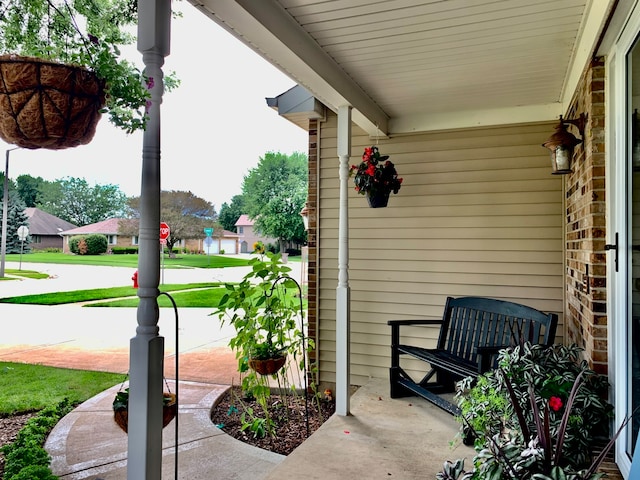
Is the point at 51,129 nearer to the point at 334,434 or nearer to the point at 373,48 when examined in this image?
the point at 373,48

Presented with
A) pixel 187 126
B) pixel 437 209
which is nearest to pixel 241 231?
pixel 187 126

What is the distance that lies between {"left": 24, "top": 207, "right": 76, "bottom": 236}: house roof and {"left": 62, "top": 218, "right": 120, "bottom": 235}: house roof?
16 centimetres

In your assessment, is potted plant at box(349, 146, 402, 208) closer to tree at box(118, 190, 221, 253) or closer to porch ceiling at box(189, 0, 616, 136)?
porch ceiling at box(189, 0, 616, 136)

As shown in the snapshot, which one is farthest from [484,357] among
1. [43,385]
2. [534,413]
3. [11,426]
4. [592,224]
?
[43,385]

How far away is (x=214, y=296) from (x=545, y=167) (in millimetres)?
10349

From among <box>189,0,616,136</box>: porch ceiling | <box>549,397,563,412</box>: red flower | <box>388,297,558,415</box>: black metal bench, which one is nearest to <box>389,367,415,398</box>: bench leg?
<box>388,297,558,415</box>: black metal bench

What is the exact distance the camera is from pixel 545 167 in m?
3.60

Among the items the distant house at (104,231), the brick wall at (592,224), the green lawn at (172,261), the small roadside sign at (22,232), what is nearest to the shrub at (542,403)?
the brick wall at (592,224)

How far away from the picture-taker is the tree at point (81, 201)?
5055 millimetres

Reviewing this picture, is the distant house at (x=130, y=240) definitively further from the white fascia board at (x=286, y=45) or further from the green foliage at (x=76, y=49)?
the white fascia board at (x=286, y=45)

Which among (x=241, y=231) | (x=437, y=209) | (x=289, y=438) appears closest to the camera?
(x=289, y=438)

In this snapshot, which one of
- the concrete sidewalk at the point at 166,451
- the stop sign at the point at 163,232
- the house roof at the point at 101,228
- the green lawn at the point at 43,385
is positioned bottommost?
the green lawn at the point at 43,385

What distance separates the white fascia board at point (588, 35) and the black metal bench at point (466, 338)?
1.49 meters

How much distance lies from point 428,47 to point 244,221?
1415cm
